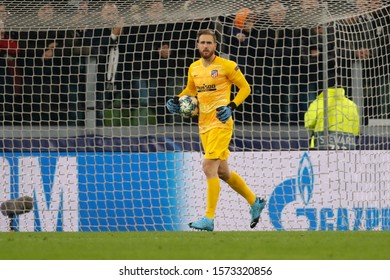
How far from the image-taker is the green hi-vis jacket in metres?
A: 14.3

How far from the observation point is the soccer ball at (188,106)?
1223 centimetres

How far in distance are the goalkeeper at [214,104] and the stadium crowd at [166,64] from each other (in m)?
2.36

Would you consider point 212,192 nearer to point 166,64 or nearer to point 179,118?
point 179,118

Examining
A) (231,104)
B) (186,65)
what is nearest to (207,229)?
(231,104)

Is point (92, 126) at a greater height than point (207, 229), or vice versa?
point (92, 126)

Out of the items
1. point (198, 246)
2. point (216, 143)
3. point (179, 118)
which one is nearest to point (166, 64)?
point (179, 118)

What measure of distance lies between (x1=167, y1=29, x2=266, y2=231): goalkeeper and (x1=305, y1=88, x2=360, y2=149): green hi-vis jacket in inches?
93.5

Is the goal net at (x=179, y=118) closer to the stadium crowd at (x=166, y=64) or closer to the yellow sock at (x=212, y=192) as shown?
the stadium crowd at (x=166, y=64)

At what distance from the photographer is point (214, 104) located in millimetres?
12109

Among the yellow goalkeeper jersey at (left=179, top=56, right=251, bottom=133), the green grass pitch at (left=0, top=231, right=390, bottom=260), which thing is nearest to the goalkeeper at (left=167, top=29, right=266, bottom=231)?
the yellow goalkeeper jersey at (left=179, top=56, right=251, bottom=133)

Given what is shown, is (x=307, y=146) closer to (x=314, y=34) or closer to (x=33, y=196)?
(x=314, y=34)

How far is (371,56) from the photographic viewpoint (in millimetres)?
14781

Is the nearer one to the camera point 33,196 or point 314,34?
point 33,196

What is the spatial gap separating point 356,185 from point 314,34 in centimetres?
227
